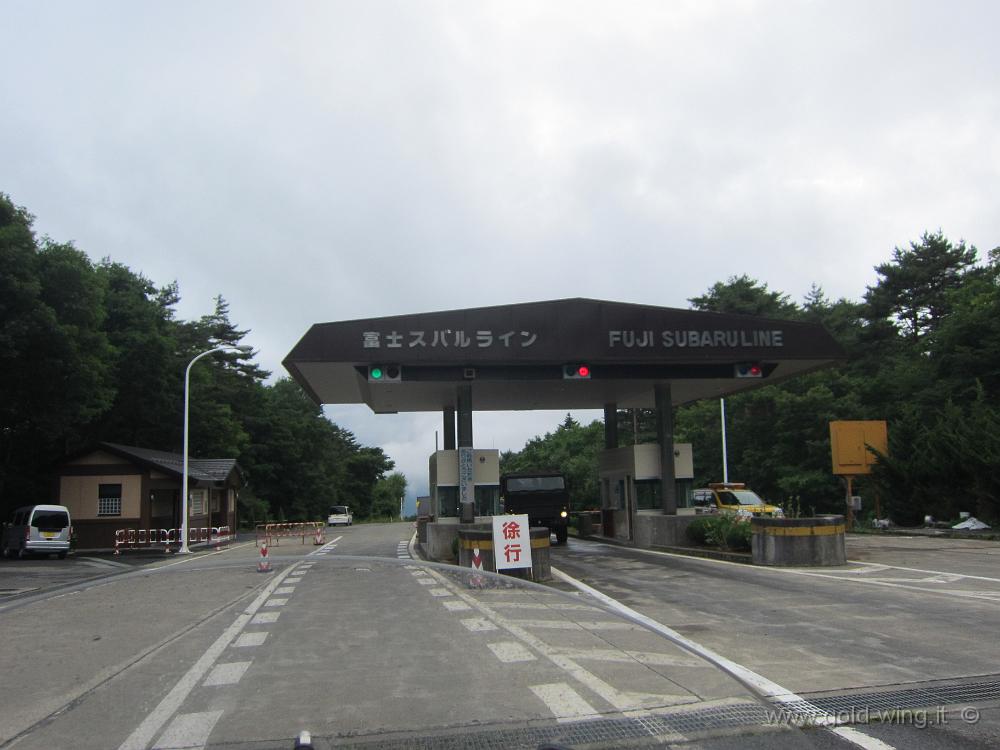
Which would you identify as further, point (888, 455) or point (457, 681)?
point (888, 455)

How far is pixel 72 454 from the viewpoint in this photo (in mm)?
31500

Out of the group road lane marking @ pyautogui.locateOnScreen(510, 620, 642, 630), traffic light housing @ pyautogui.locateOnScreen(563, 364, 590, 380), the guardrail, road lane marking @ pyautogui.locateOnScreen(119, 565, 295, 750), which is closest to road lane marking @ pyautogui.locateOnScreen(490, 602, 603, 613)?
road lane marking @ pyautogui.locateOnScreen(510, 620, 642, 630)

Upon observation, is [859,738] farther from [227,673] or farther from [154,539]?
[154,539]

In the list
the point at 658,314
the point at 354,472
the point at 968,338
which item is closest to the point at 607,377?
the point at 658,314

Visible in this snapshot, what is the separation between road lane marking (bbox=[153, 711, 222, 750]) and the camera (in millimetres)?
5395

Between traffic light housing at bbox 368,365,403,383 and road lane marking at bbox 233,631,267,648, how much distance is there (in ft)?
32.2

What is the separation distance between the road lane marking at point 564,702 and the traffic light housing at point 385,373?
13.0m

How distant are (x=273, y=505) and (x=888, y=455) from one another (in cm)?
5568

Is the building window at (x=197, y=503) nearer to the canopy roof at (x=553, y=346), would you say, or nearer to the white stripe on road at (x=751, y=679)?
the canopy roof at (x=553, y=346)

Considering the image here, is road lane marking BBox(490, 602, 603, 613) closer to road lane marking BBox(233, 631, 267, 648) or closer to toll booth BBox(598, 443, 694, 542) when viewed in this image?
road lane marking BBox(233, 631, 267, 648)

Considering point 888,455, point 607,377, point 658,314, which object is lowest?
point 888,455

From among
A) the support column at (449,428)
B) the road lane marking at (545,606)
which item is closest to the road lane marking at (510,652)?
the road lane marking at (545,606)

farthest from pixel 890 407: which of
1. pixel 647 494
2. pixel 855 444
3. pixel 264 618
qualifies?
pixel 264 618

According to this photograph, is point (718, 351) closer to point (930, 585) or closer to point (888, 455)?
point (930, 585)
